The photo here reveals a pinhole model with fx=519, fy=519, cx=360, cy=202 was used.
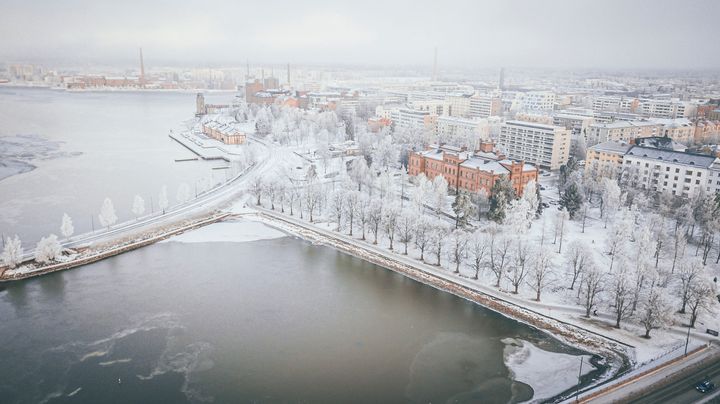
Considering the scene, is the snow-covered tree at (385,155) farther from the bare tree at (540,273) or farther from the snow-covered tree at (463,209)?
the bare tree at (540,273)

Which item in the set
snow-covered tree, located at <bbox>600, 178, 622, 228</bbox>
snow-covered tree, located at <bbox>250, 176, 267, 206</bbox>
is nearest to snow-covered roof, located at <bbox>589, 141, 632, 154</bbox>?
snow-covered tree, located at <bbox>600, 178, 622, 228</bbox>

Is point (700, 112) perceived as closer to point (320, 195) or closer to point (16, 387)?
point (320, 195)

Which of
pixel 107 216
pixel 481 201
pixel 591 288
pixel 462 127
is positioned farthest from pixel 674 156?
pixel 107 216

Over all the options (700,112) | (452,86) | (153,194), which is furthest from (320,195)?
(452,86)

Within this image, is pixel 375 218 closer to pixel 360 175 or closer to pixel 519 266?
pixel 519 266

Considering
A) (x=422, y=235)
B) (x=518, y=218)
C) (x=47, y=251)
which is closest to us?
(x=47, y=251)
